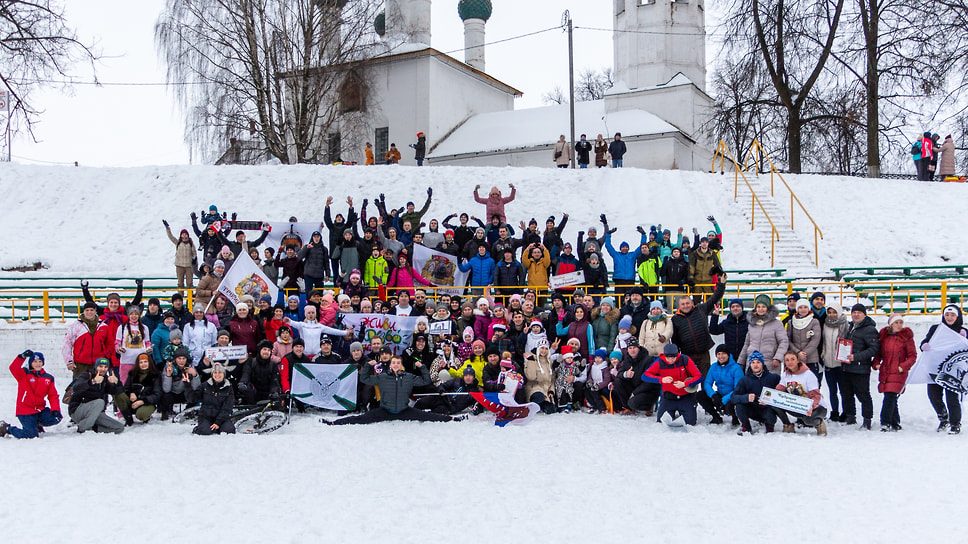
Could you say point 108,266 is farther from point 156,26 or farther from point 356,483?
point 356,483

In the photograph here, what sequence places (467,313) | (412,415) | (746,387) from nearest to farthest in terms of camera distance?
1. (746,387)
2. (412,415)
3. (467,313)

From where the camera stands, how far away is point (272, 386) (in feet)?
29.2

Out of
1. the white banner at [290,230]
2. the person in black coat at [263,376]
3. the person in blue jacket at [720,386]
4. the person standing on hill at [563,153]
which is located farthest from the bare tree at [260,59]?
the person in blue jacket at [720,386]

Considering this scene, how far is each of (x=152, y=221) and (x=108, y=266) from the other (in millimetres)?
2180

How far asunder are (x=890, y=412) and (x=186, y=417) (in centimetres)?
810

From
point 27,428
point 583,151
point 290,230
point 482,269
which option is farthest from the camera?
point 583,151

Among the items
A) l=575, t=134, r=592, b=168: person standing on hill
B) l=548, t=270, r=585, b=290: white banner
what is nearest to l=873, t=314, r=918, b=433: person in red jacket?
l=548, t=270, r=585, b=290: white banner

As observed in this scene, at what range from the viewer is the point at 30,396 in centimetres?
785

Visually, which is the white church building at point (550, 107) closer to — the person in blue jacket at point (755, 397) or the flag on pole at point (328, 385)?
the flag on pole at point (328, 385)

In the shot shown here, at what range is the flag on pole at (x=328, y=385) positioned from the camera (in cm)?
885

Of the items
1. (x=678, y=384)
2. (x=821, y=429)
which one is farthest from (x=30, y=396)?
(x=821, y=429)

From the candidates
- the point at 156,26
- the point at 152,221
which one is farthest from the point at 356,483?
the point at 156,26

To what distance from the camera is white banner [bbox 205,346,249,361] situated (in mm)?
8664

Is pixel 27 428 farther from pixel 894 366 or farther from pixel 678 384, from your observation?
pixel 894 366
